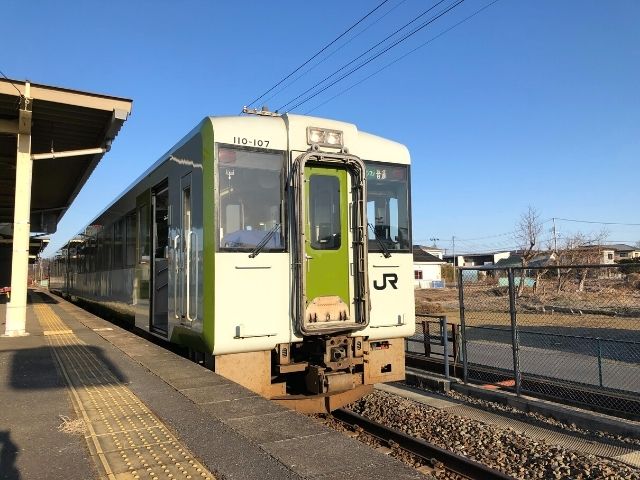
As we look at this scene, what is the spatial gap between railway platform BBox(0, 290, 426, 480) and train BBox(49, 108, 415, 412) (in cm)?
73

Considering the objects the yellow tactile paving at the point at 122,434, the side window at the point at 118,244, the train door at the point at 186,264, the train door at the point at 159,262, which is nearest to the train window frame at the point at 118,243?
the side window at the point at 118,244

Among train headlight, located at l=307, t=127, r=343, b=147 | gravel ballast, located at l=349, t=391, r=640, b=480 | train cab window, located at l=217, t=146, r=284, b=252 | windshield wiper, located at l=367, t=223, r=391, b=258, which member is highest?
train headlight, located at l=307, t=127, r=343, b=147

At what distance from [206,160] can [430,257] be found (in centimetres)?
6889

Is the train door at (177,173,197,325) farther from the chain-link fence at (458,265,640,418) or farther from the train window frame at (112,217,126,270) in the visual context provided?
the chain-link fence at (458,265,640,418)

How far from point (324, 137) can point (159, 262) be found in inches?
136

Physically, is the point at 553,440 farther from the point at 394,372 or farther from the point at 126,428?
the point at 126,428

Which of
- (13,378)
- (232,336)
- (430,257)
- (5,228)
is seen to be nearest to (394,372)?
(232,336)

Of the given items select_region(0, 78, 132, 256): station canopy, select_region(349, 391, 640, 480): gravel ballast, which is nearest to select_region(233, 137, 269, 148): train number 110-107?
select_region(349, 391, 640, 480): gravel ballast

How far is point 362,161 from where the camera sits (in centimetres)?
645

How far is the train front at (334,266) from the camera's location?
5.96m

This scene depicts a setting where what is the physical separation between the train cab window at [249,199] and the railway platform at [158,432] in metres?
1.54

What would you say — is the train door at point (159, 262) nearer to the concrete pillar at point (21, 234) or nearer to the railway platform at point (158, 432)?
the railway platform at point (158, 432)

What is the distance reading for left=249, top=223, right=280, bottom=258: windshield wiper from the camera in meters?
5.77

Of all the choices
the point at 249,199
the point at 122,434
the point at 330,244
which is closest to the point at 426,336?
the point at 330,244
